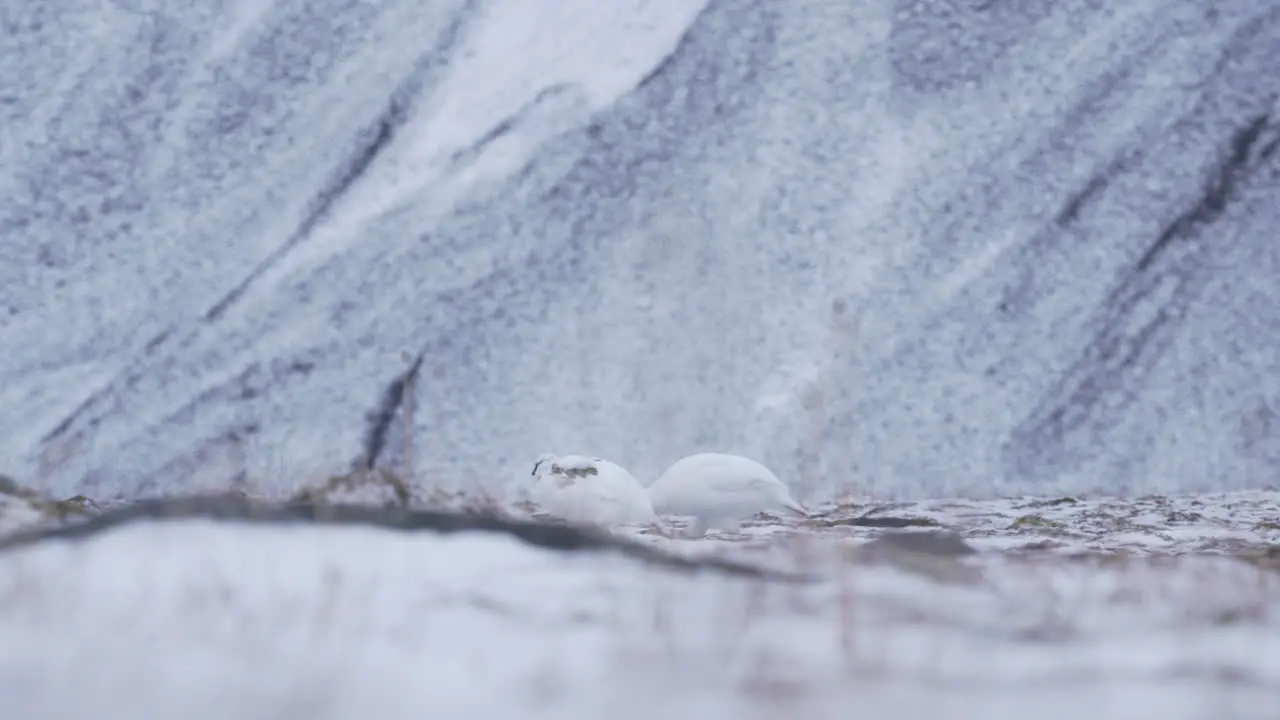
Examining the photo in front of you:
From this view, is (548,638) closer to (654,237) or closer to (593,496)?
(593,496)

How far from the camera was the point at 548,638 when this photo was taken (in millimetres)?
1464

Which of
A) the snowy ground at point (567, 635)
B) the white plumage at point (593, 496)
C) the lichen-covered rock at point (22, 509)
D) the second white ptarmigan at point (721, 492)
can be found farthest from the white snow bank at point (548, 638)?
the second white ptarmigan at point (721, 492)

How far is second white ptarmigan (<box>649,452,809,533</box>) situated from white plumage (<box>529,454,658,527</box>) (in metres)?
0.11

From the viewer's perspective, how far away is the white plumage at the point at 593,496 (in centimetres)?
396

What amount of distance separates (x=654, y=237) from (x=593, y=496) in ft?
10.4

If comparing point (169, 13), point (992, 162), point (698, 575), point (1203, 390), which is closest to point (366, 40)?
point (169, 13)

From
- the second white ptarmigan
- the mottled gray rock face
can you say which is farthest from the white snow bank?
the mottled gray rock face

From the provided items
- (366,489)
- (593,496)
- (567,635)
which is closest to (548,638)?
(567,635)

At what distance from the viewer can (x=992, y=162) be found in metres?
7.18

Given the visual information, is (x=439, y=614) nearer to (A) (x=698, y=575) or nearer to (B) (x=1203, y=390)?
(A) (x=698, y=575)

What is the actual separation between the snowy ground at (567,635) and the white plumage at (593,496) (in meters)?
1.86

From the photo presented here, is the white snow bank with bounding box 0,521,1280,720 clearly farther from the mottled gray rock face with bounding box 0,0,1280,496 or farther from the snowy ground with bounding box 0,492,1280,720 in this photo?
the mottled gray rock face with bounding box 0,0,1280,496

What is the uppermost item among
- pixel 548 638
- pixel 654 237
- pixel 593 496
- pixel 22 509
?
pixel 654 237

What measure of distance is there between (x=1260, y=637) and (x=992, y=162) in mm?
5849
